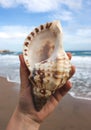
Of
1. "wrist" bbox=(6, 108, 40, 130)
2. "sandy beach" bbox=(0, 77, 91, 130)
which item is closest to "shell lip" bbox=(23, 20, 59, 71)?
"wrist" bbox=(6, 108, 40, 130)

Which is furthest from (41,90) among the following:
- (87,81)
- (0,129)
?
(87,81)

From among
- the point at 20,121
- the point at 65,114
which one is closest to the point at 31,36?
the point at 20,121

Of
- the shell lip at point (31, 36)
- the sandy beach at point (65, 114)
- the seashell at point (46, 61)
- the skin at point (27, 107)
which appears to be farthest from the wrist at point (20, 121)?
the sandy beach at point (65, 114)

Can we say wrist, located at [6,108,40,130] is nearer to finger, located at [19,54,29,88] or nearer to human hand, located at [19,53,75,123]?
human hand, located at [19,53,75,123]

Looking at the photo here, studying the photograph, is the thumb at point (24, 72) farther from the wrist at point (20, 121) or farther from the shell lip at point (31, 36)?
the wrist at point (20, 121)

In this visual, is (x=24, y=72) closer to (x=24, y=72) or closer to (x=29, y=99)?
(x=24, y=72)

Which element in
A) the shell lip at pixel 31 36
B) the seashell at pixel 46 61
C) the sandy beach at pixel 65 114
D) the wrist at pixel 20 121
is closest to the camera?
the seashell at pixel 46 61
